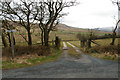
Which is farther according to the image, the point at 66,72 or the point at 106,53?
the point at 106,53

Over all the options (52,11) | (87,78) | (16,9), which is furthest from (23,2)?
(87,78)

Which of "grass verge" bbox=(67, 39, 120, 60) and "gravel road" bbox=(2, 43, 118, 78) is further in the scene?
"grass verge" bbox=(67, 39, 120, 60)

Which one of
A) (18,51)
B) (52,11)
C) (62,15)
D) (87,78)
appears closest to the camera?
(87,78)

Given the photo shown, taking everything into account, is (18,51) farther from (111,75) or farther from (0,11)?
(111,75)

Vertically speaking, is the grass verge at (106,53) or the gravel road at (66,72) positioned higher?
the gravel road at (66,72)

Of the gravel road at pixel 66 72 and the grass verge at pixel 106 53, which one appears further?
the grass verge at pixel 106 53

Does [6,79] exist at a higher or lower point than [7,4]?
lower

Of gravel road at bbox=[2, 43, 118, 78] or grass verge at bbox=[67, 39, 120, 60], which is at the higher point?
gravel road at bbox=[2, 43, 118, 78]

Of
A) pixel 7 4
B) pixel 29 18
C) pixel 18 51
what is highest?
pixel 7 4

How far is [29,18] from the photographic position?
56.1ft

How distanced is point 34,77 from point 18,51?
8.52m

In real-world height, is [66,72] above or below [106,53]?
above

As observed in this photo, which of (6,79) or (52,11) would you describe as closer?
(6,79)

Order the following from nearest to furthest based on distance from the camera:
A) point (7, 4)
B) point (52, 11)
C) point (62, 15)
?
point (7, 4) → point (52, 11) → point (62, 15)
